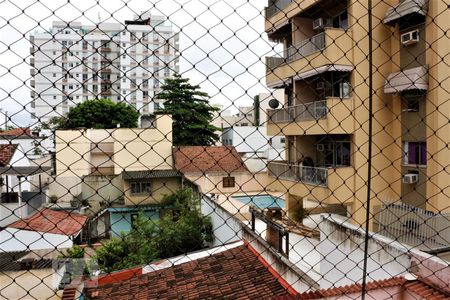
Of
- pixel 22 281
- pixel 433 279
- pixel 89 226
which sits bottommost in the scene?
pixel 89 226

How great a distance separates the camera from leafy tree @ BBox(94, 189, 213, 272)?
6.09m

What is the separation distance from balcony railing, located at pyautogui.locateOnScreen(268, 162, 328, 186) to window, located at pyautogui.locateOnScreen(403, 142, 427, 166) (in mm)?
1155

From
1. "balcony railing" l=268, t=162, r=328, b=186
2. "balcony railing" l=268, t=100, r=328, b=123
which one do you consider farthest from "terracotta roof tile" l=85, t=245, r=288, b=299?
"balcony railing" l=268, t=100, r=328, b=123

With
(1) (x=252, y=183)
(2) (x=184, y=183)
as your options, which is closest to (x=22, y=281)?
(2) (x=184, y=183)

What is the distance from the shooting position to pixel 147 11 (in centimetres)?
121

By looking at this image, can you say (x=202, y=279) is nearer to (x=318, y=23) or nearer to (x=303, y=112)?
(x=303, y=112)

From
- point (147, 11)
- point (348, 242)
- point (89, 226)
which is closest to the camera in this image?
point (147, 11)

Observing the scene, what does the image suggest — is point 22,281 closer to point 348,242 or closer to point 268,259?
point 268,259

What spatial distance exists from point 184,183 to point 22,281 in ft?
22.1

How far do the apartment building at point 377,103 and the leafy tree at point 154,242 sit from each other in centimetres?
161

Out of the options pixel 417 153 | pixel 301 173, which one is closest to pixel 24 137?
pixel 301 173

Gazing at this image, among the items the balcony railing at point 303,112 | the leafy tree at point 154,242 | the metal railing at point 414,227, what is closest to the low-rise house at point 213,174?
the leafy tree at point 154,242

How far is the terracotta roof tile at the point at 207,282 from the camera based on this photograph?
3.51 meters

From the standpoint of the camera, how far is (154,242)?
6.34m
